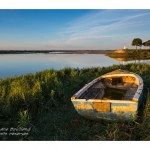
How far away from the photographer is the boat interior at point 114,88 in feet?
16.8

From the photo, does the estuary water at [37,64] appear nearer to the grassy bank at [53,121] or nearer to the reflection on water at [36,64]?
the reflection on water at [36,64]

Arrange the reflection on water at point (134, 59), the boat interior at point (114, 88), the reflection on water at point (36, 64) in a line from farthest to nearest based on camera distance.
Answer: the reflection on water at point (134, 59) → the reflection on water at point (36, 64) → the boat interior at point (114, 88)

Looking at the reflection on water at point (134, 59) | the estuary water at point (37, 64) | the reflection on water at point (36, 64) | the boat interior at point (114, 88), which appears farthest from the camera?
the reflection on water at point (134, 59)

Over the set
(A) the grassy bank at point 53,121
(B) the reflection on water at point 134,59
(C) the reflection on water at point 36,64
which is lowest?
(A) the grassy bank at point 53,121

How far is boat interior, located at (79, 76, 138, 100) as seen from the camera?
16.8 feet

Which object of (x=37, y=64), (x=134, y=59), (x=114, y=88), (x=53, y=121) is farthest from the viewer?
(x=37, y=64)

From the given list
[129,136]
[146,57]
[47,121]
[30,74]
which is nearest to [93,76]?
[30,74]

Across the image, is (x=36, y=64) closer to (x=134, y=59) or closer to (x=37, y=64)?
(x=37, y=64)

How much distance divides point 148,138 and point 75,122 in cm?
141

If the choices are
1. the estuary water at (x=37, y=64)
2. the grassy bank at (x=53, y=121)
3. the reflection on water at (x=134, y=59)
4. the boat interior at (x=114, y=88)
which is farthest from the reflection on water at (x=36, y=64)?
the grassy bank at (x=53, y=121)

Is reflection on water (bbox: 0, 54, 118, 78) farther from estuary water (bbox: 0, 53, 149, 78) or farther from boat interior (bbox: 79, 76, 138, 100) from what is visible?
boat interior (bbox: 79, 76, 138, 100)

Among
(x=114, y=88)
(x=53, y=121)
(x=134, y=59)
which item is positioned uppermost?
(x=134, y=59)

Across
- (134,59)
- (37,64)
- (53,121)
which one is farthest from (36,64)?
(53,121)

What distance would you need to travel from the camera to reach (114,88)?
5.92m
